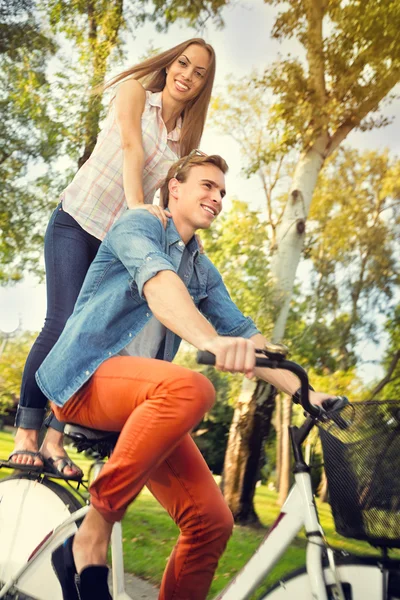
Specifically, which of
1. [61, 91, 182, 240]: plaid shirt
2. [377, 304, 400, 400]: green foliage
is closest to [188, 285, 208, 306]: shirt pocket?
[61, 91, 182, 240]: plaid shirt

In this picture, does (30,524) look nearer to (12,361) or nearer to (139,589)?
(139,589)

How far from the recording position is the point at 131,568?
14.3ft

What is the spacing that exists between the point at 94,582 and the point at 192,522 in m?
0.34

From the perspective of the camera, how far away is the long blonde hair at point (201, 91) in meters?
2.91

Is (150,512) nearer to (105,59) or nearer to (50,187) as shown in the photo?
(50,187)

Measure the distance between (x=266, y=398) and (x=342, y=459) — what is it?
16.1 feet

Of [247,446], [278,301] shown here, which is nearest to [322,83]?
[278,301]

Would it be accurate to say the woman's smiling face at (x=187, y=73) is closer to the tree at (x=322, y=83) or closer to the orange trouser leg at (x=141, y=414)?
the orange trouser leg at (x=141, y=414)

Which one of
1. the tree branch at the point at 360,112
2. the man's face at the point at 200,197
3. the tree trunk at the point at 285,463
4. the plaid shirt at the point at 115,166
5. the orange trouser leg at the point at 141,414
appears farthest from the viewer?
the tree trunk at the point at 285,463

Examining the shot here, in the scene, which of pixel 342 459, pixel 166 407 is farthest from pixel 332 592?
pixel 166 407

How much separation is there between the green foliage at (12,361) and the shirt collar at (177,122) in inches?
273

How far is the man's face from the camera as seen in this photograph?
2.13 meters

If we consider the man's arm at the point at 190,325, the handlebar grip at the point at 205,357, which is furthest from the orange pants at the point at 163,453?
the handlebar grip at the point at 205,357

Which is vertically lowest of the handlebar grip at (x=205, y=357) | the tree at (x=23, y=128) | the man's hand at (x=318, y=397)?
the man's hand at (x=318, y=397)
